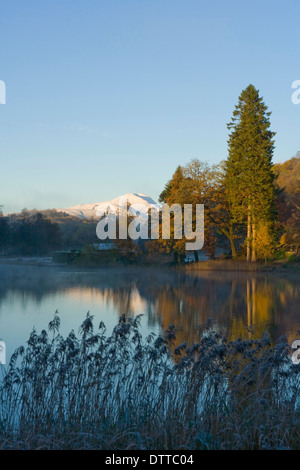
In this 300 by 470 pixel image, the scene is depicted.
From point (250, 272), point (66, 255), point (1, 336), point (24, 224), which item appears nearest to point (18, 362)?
point (1, 336)

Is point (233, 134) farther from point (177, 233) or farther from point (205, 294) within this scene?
point (205, 294)

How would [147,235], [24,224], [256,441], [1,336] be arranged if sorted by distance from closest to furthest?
[256,441]
[1,336]
[147,235]
[24,224]

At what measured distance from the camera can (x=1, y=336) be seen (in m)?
10.8

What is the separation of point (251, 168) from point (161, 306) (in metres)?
21.9

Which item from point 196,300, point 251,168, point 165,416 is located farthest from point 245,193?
point 165,416

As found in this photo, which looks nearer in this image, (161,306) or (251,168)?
(161,306)

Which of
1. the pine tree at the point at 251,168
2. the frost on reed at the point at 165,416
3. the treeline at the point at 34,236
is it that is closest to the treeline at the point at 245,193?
the pine tree at the point at 251,168

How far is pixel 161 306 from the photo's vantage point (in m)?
16.1

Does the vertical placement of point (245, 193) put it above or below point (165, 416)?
above

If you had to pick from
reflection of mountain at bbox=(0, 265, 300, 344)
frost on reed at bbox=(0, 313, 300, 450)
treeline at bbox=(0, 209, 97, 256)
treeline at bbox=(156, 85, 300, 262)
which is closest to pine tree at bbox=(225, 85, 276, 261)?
treeline at bbox=(156, 85, 300, 262)

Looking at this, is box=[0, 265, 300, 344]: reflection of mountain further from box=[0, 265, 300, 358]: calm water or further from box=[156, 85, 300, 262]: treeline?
box=[156, 85, 300, 262]: treeline

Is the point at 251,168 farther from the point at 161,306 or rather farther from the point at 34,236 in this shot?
the point at 34,236

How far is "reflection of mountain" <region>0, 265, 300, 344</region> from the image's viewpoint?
39.9 feet

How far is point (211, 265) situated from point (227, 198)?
5232 mm
